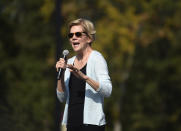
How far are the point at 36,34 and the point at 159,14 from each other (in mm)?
7894

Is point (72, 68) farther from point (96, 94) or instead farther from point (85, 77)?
point (96, 94)

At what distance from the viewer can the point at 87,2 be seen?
22.0 meters

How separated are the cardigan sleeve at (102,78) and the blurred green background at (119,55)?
15367mm

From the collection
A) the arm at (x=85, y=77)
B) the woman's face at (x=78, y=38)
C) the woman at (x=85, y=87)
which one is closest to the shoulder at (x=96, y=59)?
the woman at (x=85, y=87)

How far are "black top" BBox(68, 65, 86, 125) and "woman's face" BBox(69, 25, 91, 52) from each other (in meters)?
0.20

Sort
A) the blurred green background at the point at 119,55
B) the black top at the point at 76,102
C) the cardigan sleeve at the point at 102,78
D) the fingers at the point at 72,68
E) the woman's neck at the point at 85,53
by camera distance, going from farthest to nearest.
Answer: the blurred green background at the point at 119,55 < the woman's neck at the point at 85,53 < the black top at the point at 76,102 < the cardigan sleeve at the point at 102,78 < the fingers at the point at 72,68

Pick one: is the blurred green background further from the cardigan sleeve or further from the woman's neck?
the cardigan sleeve

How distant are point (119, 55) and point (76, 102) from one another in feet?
55.4

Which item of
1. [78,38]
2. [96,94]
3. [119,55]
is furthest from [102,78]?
[119,55]

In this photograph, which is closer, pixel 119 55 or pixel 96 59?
pixel 96 59

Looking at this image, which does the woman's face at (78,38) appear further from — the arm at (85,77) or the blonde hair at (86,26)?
the arm at (85,77)

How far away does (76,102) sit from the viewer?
4730mm

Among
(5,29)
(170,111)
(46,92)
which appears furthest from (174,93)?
(5,29)

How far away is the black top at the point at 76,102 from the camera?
4.72 m
